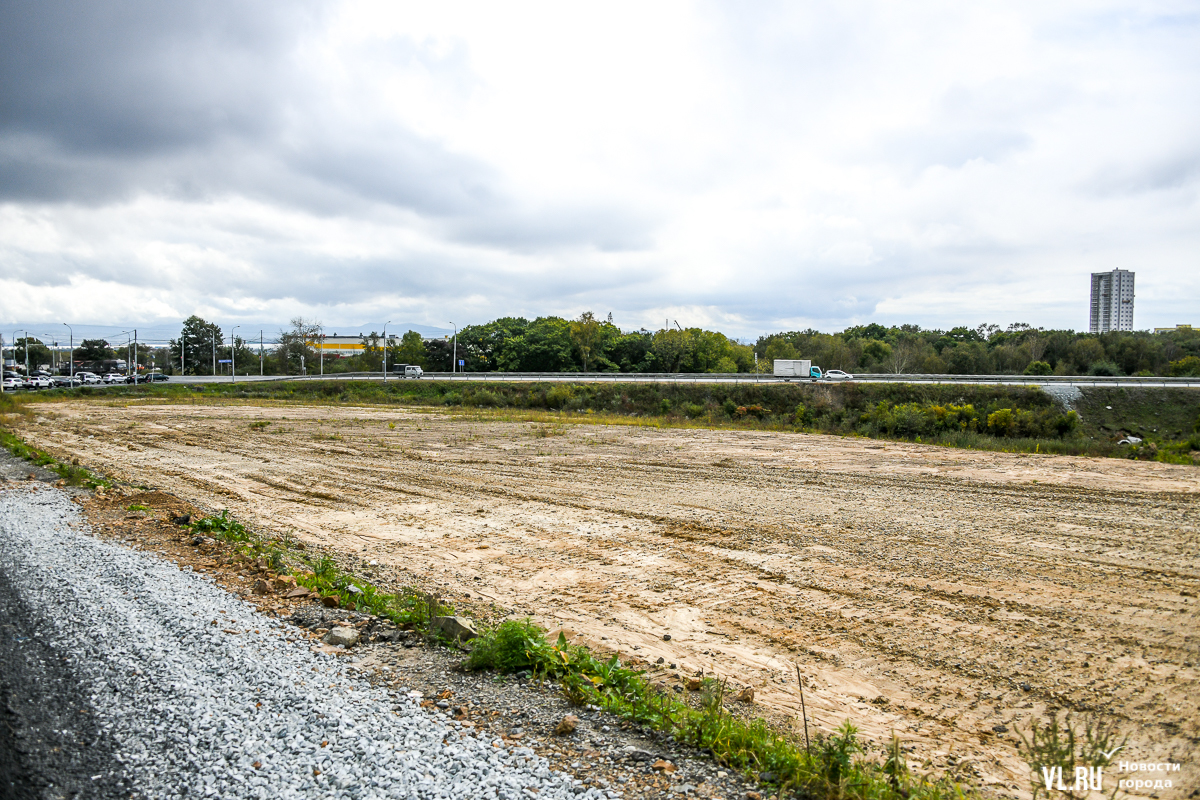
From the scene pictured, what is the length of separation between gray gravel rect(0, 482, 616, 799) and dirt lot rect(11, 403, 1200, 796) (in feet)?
8.49

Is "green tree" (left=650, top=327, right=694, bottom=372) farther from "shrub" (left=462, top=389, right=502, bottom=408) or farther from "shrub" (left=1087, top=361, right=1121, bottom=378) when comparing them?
"shrub" (left=1087, top=361, right=1121, bottom=378)

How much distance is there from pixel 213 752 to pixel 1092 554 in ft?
40.4

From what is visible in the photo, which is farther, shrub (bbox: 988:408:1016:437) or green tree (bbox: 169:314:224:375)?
green tree (bbox: 169:314:224:375)

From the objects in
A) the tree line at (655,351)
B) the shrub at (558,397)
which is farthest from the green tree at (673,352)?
the shrub at (558,397)

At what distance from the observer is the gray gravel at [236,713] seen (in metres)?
3.95

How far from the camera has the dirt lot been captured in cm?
593

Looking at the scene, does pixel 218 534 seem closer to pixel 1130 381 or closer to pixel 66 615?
pixel 66 615

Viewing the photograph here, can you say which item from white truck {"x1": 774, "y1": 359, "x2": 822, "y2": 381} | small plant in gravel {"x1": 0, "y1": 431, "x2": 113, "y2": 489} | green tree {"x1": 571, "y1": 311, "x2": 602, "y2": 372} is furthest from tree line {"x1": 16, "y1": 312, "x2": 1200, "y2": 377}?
small plant in gravel {"x1": 0, "y1": 431, "x2": 113, "y2": 489}

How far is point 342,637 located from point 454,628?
1.11m

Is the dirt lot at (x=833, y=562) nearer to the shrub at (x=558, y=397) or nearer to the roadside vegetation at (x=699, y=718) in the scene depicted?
the roadside vegetation at (x=699, y=718)

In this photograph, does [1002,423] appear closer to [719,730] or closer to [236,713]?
[719,730]

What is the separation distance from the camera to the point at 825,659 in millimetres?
6684

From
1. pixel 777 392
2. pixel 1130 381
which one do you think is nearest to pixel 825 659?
pixel 777 392

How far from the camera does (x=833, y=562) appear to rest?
9.84m
